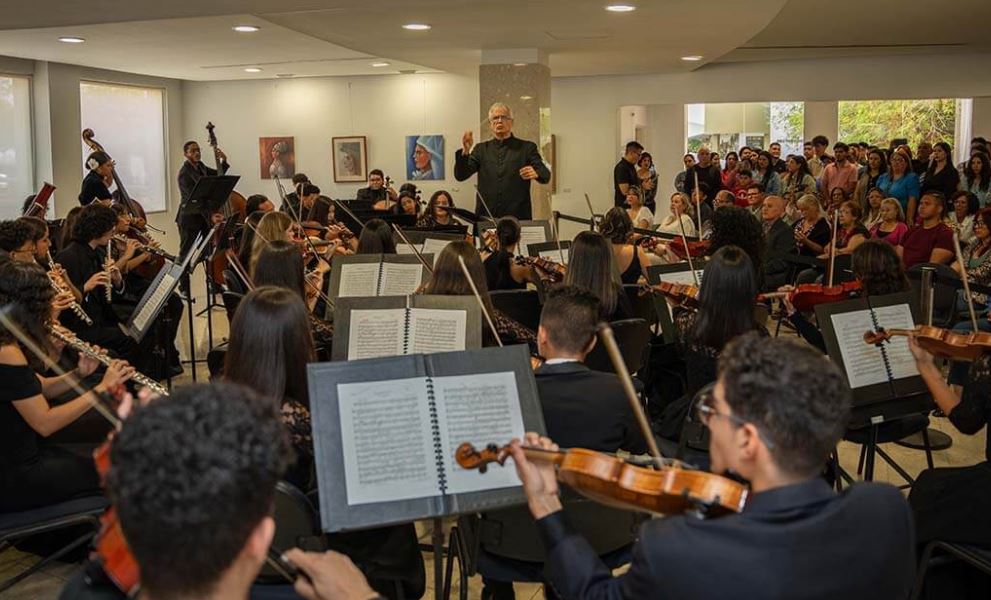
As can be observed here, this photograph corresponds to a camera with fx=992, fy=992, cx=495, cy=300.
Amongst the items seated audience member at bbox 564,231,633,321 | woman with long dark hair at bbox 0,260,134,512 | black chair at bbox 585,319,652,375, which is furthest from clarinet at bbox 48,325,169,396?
seated audience member at bbox 564,231,633,321

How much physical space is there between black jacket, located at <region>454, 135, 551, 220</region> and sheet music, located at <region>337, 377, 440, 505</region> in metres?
5.81

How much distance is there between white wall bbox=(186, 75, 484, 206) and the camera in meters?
14.5

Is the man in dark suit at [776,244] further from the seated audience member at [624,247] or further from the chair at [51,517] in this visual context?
the chair at [51,517]

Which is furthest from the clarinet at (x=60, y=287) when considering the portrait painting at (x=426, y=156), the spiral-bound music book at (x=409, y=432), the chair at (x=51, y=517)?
the portrait painting at (x=426, y=156)

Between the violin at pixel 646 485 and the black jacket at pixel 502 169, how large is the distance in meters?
6.09

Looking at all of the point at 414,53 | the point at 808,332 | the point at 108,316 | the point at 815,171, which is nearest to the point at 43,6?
the point at 108,316

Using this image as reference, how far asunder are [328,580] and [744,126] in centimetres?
1615

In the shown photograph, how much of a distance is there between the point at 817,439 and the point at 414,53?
28.7 ft

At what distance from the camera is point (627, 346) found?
4.16 m

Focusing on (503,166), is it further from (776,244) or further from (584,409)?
(584,409)

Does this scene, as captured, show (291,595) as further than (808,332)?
No

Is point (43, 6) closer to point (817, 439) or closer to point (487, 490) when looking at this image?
point (487, 490)

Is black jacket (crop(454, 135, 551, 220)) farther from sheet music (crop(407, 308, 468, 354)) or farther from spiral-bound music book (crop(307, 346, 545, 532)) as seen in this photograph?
spiral-bound music book (crop(307, 346, 545, 532))

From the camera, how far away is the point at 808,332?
4.69 metres
